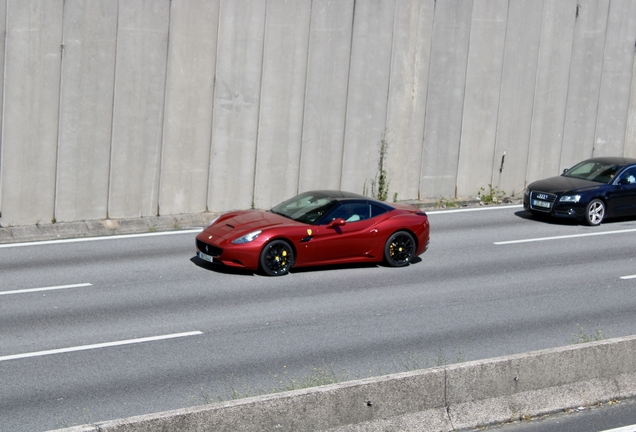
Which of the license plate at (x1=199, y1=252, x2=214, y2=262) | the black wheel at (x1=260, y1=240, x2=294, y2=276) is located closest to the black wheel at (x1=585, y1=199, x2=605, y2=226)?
the black wheel at (x1=260, y1=240, x2=294, y2=276)

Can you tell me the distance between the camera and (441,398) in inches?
313

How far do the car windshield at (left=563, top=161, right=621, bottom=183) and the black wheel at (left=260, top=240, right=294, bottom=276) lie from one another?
879 centimetres

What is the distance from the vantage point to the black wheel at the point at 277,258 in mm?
14070

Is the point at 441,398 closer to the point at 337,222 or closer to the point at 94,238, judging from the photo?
the point at 337,222

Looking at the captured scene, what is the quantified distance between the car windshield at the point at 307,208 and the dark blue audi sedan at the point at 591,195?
622 cm

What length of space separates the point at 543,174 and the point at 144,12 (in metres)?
11.9

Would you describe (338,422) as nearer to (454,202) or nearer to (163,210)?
(163,210)

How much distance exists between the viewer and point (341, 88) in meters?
20.4

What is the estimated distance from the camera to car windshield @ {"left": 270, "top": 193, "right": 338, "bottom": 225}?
1484 centimetres

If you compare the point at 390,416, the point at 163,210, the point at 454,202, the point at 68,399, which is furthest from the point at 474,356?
the point at 454,202

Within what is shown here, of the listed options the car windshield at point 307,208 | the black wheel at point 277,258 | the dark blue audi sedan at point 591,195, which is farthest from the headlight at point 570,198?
the black wheel at point 277,258

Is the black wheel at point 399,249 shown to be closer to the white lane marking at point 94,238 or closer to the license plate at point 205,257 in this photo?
the license plate at point 205,257

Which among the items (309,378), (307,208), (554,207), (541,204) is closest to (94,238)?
(307,208)

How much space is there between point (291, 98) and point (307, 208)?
5.28 meters
